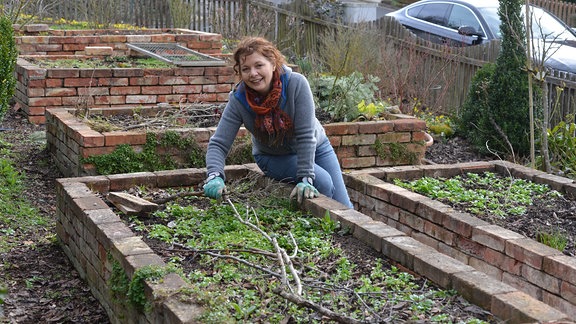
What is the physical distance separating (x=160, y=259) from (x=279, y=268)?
2.01 feet

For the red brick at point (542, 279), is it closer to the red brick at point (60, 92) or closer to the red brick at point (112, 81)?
the red brick at point (112, 81)

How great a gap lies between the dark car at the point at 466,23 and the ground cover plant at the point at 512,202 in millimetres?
5263

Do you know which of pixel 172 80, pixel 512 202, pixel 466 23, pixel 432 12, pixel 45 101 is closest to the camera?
pixel 512 202

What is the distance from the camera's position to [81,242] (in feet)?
17.3

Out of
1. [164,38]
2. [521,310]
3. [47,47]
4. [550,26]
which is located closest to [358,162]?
[521,310]

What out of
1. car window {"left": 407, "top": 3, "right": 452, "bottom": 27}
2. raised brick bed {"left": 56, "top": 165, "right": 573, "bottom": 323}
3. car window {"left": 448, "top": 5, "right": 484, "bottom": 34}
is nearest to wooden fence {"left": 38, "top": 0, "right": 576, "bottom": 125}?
car window {"left": 407, "top": 3, "right": 452, "bottom": 27}

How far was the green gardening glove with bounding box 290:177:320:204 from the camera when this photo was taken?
17.9 ft

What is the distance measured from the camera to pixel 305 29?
15.4m

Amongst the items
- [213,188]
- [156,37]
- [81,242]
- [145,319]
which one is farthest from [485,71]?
[145,319]

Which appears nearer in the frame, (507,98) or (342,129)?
(342,129)

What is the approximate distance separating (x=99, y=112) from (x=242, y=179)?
2293 millimetres

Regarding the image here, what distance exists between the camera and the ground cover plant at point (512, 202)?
5391mm

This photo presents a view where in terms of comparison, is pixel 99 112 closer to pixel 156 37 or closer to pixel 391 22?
pixel 156 37

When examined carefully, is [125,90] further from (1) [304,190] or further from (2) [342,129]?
(1) [304,190]
